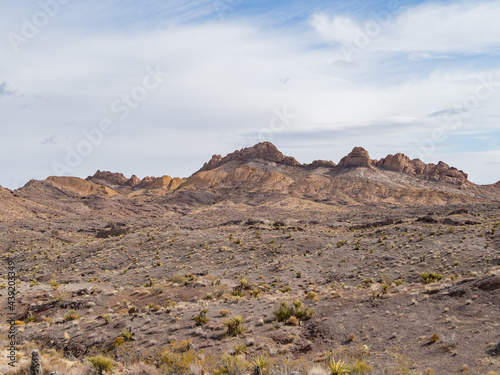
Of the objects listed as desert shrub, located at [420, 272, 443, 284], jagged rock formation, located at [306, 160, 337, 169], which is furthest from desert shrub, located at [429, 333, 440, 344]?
jagged rock formation, located at [306, 160, 337, 169]

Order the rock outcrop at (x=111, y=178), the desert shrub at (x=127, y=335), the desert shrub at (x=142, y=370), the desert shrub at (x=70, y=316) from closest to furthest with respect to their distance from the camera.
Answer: the desert shrub at (x=142, y=370), the desert shrub at (x=127, y=335), the desert shrub at (x=70, y=316), the rock outcrop at (x=111, y=178)

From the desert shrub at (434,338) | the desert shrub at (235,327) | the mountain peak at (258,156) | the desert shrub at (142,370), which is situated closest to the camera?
the desert shrub at (142,370)

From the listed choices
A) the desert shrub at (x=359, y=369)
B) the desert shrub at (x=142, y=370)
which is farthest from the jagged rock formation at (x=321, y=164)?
the desert shrub at (x=359, y=369)

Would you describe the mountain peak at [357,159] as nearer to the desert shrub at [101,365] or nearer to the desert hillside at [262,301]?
the desert hillside at [262,301]

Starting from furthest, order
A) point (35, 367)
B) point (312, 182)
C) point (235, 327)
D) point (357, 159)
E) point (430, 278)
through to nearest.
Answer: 1. point (357, 159)
2. point (312, 182)
3. point (430, 278)
4. point (235, 327)
5. point (35, 367)

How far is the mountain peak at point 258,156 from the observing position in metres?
165

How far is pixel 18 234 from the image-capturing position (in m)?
56.8

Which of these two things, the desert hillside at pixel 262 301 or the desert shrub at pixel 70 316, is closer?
the desert hillside at pixel 262 301

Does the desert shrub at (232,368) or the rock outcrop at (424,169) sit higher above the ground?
the rock outcrop at (424,169)

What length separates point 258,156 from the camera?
548ft

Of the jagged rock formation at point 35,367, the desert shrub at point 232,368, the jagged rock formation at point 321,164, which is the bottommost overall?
the desert shrub at point 232,368

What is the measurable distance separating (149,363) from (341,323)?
7215 millimetres

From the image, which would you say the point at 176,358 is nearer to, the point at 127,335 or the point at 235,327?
the point at 235,327

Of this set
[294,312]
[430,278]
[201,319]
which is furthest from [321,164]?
[201,319]
